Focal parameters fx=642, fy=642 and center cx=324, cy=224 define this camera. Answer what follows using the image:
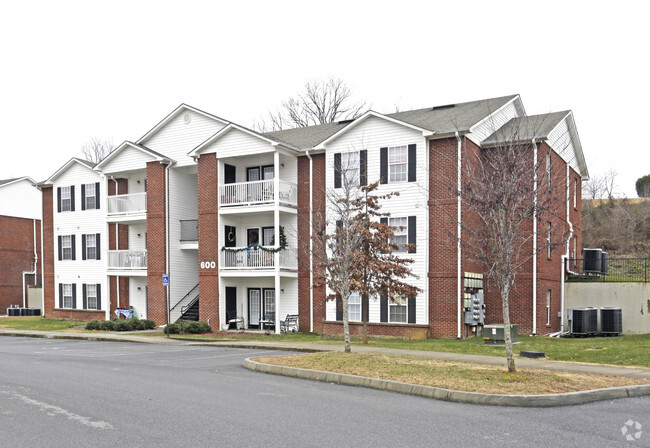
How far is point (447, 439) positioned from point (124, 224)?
31.2m

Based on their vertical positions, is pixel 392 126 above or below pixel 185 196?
above

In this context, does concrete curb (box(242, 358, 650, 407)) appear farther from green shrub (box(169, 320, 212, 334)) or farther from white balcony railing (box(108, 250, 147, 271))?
white balcony railing (box(108, 250, 147, 271))

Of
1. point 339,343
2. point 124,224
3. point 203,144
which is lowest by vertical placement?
point 339,343

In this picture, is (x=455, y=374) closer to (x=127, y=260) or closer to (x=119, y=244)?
(x=127, y=260)

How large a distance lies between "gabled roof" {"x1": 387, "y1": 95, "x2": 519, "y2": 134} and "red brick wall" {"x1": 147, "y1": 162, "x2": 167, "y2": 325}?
502 inches

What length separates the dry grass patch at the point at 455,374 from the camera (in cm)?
1163

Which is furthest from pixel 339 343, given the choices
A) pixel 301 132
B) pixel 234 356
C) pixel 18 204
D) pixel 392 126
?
pixel 18 204

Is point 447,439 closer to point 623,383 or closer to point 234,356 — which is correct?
point 623,383

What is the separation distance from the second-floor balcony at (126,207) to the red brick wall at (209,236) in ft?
14.6

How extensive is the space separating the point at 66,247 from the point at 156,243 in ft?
28.9

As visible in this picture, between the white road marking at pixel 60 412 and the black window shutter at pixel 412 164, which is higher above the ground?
the black window shutter at pixel 412 164

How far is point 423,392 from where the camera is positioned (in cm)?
1180

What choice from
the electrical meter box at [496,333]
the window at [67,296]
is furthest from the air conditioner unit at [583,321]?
the window at [67,296]

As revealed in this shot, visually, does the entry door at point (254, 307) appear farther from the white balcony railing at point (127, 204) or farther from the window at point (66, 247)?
the window at point (66, 247)
